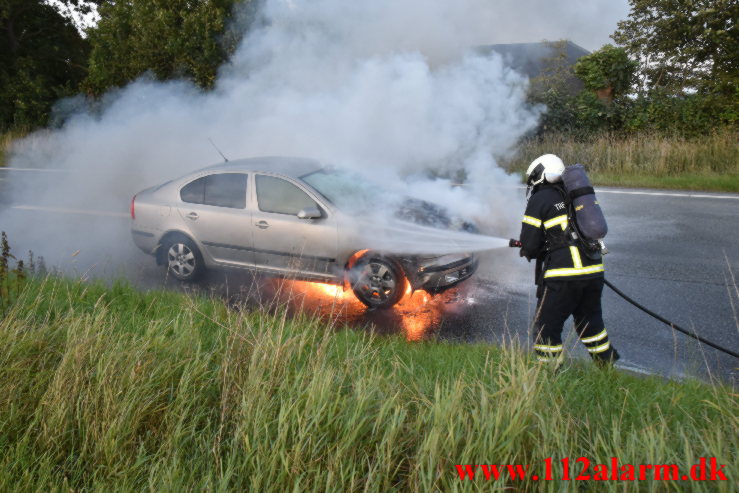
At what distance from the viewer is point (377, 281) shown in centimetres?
587

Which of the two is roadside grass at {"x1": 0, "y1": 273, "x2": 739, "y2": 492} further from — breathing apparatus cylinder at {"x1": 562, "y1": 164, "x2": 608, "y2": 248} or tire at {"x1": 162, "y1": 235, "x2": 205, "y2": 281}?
tire at {"x1": 162, "y1": 235, "x2": 205, "y2": 281}

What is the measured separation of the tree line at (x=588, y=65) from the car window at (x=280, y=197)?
8.51m

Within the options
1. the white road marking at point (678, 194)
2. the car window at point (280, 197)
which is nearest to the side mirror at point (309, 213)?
the car window at point (280, 197)

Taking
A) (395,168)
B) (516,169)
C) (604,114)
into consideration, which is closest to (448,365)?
(395,168)

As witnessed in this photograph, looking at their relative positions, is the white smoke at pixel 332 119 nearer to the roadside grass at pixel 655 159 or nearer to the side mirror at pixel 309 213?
the side mirror at pixel 309 213

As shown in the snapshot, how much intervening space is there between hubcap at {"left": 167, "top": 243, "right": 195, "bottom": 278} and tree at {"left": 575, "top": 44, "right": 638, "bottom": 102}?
46.3ft

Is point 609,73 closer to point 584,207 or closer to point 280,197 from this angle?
point 280,197

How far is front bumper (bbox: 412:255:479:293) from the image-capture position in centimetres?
570

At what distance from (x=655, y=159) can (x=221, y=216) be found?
36.4 feet

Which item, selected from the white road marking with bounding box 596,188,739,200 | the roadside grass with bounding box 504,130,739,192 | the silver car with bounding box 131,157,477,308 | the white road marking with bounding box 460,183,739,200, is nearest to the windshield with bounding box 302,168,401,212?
the silver car with bounding box 131,157,477,308

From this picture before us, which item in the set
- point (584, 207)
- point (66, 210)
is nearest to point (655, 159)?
point (584, 207)

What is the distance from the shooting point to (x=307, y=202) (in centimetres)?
621

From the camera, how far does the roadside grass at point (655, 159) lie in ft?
40.9

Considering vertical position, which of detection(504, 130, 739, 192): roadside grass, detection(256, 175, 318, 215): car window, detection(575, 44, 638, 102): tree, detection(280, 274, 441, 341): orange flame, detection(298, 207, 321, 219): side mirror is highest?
detection(575, 44, 638, 102): tree
